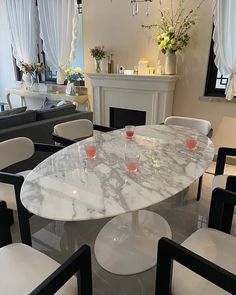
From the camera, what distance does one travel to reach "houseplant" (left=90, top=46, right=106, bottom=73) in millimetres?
3852

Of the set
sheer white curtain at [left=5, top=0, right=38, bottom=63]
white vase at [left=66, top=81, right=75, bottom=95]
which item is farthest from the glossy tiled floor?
sheer white curtain at [left=5, top=0, right=38, bottom=63]

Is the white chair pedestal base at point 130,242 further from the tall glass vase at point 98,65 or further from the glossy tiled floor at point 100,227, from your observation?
the tall glass vase at point 98,65

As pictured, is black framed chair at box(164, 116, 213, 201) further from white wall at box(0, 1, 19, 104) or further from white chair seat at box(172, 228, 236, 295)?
white wall at box(0, 1, 19, 104)

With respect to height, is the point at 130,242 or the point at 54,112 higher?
the point at 54,112

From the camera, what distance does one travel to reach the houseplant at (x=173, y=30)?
315cm

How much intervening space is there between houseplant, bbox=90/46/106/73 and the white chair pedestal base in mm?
2709

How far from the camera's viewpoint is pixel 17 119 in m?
2.53

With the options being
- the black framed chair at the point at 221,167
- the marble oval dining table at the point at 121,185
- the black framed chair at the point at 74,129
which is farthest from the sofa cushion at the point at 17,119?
the black framed chair at the point at 221,167

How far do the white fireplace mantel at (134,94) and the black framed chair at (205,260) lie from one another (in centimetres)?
222

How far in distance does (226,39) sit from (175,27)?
72cm

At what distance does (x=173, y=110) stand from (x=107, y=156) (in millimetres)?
2368

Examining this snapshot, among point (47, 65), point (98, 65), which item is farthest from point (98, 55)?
point (47, 65)

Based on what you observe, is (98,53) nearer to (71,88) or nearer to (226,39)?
(71,88)

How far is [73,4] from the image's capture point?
13.4 feet
